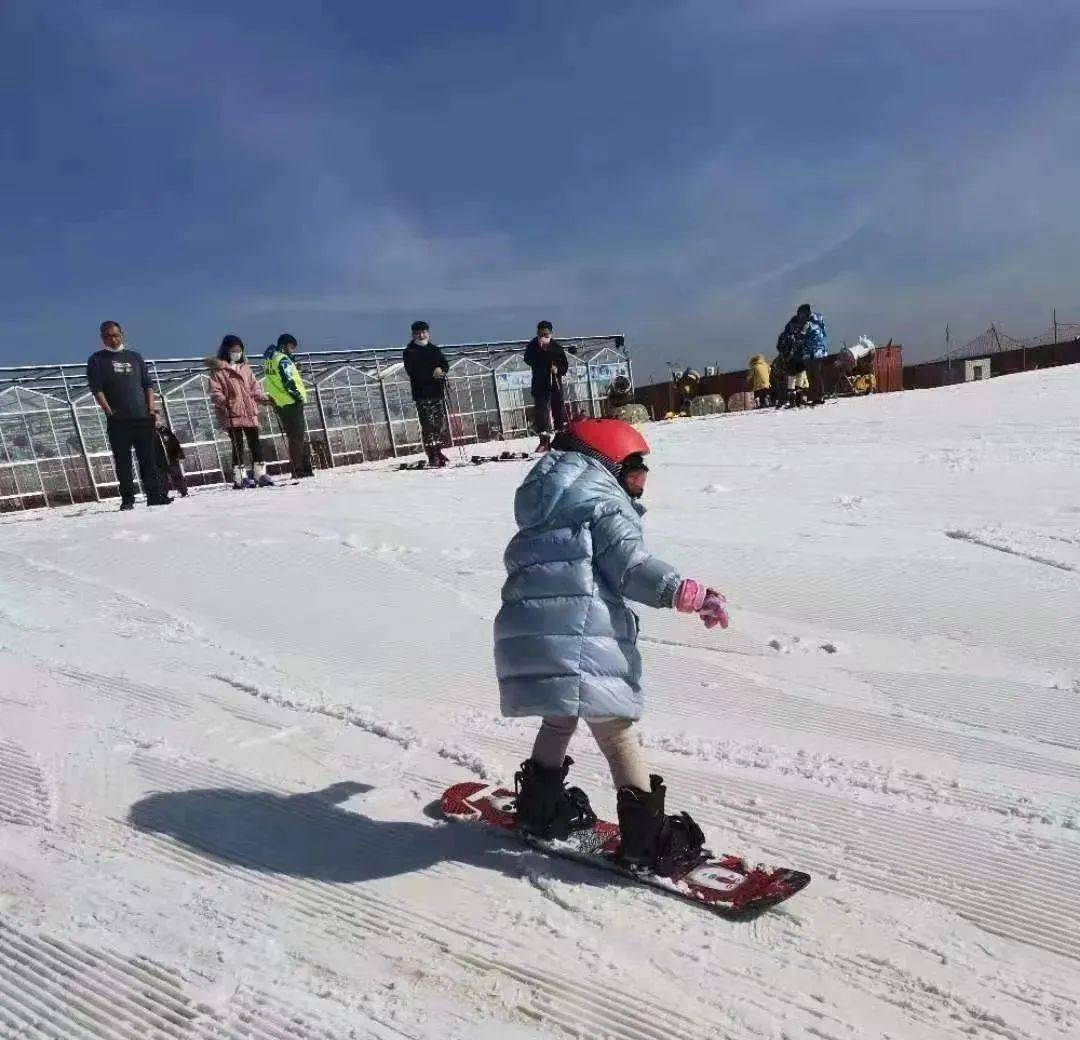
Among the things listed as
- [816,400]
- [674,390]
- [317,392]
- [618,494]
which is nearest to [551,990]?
[618,494]

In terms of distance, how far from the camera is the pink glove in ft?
7.72

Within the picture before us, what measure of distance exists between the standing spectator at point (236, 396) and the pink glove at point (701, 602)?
9615mm

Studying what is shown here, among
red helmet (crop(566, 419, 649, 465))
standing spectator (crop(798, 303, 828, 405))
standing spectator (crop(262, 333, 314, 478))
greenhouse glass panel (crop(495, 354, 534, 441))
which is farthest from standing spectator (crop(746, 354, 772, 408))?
red helmet (crop(566, 419, 649, 465))

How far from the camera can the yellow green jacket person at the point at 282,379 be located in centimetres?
1096

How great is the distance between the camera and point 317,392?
66.4 feet

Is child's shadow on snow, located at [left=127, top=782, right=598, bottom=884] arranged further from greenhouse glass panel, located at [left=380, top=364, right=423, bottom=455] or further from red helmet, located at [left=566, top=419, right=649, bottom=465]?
greenhouse glass panel, located at [left=380, top=364, right=423, bottom=455]

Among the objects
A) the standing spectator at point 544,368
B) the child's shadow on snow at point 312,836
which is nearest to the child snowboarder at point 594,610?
the child's shadow on snow at point 312,836

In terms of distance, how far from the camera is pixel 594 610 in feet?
8.18

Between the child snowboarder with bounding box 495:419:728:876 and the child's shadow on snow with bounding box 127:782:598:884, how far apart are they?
0.35 metres

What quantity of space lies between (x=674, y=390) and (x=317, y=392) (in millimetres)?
11538

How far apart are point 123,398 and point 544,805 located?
810 centimetres

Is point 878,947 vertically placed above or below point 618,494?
below

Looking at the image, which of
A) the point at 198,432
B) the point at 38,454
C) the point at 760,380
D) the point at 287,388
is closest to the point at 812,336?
the point at 760,380

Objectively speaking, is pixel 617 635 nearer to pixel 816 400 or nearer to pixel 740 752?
pixel 740 752
